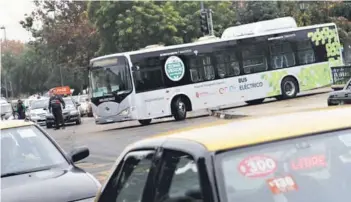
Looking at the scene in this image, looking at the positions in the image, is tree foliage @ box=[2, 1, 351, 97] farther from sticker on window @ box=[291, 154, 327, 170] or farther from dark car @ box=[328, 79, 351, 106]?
sticker on window @ box=[291, 154, 327, 170]

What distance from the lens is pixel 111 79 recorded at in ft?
81.8

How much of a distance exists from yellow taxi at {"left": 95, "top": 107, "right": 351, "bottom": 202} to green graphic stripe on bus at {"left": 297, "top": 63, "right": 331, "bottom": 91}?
24.9 metres

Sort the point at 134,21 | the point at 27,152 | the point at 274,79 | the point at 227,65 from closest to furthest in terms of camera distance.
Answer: the point at 27,152
the point at 227,65
the point at 274,79
the point at 134,21

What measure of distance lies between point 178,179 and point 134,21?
3841 cm

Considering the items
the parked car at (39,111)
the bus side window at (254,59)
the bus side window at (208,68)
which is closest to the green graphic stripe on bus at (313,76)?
the bus side window at (254,59)

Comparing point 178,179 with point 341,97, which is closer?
point 178,179

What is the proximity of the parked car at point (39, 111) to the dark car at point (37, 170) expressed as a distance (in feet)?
93.0

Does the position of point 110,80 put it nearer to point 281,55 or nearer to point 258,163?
point 281,55

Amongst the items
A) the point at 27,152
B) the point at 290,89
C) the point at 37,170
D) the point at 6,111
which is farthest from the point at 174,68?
the point at 6,111

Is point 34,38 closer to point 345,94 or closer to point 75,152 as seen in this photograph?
point 345,94

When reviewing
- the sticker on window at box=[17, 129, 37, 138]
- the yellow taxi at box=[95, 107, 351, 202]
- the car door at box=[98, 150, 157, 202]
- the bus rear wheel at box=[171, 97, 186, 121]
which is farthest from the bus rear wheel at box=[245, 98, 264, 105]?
the yellow taxi at box=[95, 107, 351, 202]

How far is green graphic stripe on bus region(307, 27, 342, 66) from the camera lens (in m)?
28.0

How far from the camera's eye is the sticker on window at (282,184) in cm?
295

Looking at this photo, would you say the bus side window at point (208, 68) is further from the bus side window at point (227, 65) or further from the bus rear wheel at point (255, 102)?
the bus rear wheel at point (255, 102)
